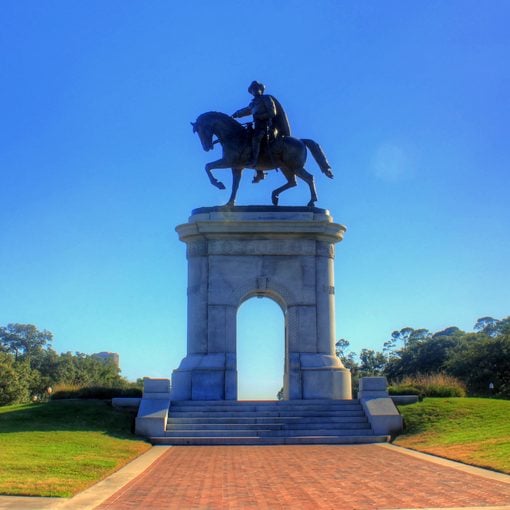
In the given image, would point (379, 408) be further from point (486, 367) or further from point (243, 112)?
point (486, 367)

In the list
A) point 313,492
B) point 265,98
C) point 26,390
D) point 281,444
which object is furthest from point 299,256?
point 26,390

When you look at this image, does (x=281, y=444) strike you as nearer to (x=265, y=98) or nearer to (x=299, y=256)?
(x=299, y=256)

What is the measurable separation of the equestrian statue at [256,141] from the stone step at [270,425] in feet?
31.4

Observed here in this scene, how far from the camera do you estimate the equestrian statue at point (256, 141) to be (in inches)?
1172

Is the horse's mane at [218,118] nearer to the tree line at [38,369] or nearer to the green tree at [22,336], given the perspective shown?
the tree line at [38,369]

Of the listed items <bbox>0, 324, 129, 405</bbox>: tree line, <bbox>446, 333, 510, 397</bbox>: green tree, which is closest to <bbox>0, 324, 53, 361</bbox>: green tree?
<bbox>0, 324, 129, 405</bbox>: tree line

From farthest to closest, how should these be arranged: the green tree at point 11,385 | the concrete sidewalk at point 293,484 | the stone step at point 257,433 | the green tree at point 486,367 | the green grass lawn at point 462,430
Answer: the green tree at point 11,385
the green tree at point 486,367
the stone step at point 257,433
the green grass lawn at point 462,430
the concrete sidewalk at point 293,484

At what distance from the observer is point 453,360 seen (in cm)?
6512

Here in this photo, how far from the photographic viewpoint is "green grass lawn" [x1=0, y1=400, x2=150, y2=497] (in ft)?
42.5

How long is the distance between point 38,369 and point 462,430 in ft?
273

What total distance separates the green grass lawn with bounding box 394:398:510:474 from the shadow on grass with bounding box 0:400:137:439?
8248 mm

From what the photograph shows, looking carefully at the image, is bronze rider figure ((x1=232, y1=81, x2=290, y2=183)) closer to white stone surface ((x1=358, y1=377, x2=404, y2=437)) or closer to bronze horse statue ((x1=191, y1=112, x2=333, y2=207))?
bronze horse statue ((x1=191, y1=112, x2=333, y2=207))

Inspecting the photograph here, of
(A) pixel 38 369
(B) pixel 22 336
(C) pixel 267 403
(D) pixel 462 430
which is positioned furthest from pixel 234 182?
(B) pixel 22 336

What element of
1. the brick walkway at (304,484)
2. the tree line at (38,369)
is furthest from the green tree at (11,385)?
the brick walkway at (304,484)
